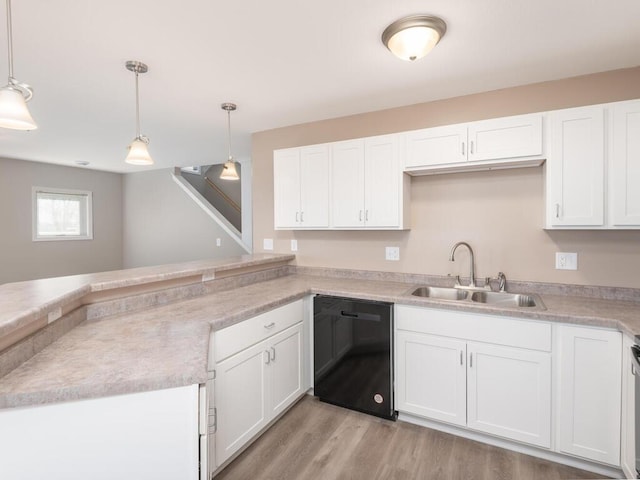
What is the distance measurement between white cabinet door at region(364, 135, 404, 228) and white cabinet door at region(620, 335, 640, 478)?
1.51 metres

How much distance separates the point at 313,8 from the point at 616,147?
6.24 feet

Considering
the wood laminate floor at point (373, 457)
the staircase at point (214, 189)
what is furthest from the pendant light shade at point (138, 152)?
the staircase at point (214, 189)

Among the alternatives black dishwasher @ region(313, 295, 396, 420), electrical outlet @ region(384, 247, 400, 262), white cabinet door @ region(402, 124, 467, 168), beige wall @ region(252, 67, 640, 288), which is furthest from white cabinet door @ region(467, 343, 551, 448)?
white cabinet door @ region(402, 124, 467, 168)

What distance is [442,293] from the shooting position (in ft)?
8.87

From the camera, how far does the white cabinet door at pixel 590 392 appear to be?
1.77 meters

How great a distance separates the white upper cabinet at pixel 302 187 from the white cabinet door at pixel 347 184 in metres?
0.08

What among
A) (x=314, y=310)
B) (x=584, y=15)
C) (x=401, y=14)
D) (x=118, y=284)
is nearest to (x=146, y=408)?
(x=118, y=284)

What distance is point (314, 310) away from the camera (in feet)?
8.56

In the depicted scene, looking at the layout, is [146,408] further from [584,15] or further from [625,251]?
[625,251]

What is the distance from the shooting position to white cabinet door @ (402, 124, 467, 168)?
2.39 m

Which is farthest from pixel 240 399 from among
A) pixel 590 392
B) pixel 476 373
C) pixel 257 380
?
pixel 590 392

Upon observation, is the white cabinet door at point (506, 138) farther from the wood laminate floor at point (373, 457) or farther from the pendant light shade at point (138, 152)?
the pendant light shade at point (138, 152)

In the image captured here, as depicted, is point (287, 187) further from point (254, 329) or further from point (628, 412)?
point (628, 412)

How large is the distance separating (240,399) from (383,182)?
1.85 metres
